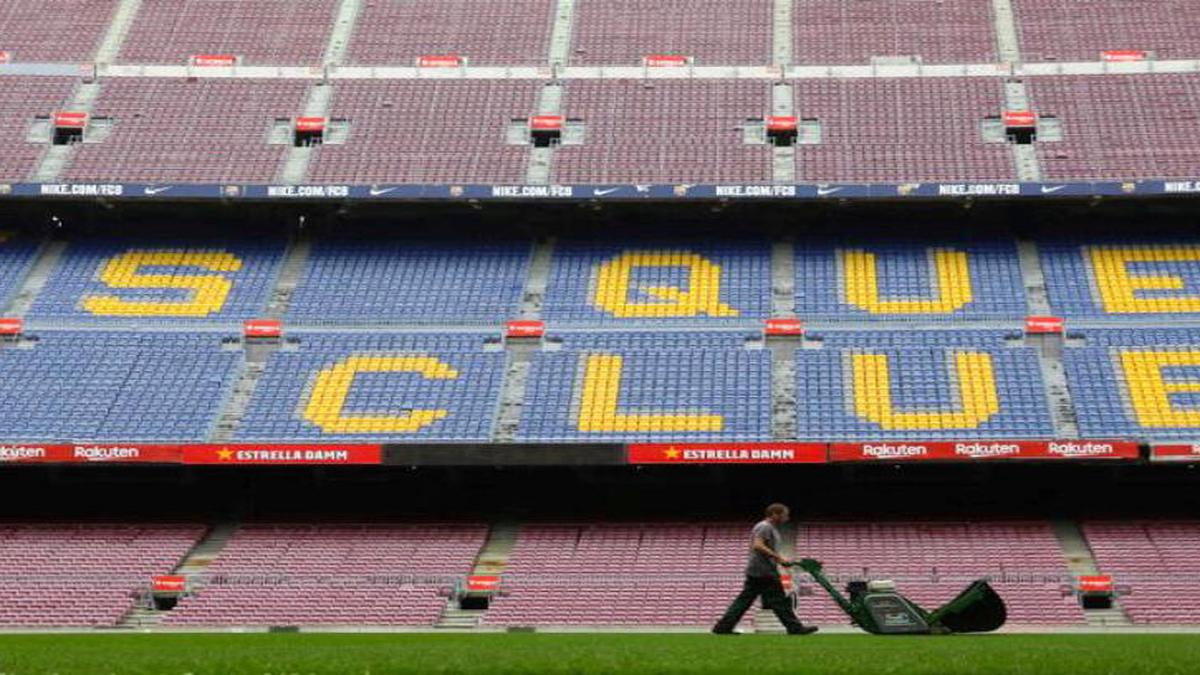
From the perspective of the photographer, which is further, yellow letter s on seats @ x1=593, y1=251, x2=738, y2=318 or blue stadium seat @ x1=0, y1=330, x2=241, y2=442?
yellow letter s on seats @ x1=593, y1=251, x2=738, y2=318

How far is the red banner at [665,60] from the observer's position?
5016 cm

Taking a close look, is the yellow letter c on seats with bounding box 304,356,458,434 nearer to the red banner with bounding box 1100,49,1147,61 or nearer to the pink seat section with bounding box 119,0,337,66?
the pink seat section with bounding box 119,0,337,66

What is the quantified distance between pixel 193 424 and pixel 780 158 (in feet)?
57.7

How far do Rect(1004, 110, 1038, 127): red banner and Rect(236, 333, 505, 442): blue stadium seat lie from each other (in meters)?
16.0

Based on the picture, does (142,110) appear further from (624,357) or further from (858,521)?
(858,521)

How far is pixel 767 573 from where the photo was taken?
1909 cm

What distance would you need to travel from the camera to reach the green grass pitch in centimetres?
1359

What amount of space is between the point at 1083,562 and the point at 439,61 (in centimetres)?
2555

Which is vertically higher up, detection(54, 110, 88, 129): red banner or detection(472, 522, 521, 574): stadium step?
detection(54, 110, 88, 129): red banner

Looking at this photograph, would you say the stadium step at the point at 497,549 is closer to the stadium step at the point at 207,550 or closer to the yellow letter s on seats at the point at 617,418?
the yellow letter s on seats at the point at 617,418

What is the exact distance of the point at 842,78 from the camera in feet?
161

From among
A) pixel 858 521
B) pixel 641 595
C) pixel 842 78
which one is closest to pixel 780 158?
pixel 842 78

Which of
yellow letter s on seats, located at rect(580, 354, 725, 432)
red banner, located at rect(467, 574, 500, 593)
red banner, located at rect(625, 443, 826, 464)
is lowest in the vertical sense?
red banner, located at rect(467, 574, 500, 593)

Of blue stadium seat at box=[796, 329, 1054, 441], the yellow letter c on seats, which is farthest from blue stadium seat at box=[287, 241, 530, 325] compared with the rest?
blue stadium seat at box=[796, 329, 1054, 441]
